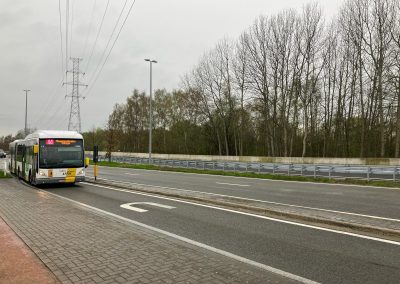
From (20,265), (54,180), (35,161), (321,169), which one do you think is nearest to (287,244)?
(20,265)

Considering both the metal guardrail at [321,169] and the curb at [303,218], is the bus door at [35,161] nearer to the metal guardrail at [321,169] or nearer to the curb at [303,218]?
the curb at [303,218]

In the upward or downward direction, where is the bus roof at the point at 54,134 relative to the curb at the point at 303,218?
upward

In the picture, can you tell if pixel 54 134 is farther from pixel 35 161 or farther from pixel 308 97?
pixel 308 97

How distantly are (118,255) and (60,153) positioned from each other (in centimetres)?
1358

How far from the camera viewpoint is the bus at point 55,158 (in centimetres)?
1762

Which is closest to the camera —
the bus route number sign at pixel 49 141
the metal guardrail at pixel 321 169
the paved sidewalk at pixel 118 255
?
the paved sidewalk at pixel 118 255

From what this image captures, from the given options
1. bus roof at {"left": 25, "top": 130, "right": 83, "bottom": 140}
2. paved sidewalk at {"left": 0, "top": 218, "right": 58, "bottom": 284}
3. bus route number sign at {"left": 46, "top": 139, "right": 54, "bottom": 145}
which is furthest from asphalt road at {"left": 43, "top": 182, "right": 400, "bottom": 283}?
bus roof at {"left": 25, "top": 130, "right": 83, "bottom": 140}

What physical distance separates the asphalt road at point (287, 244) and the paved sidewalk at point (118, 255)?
1.92 feet

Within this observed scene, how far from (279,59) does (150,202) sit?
35.2 m

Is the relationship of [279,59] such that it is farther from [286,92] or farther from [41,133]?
[41,133]

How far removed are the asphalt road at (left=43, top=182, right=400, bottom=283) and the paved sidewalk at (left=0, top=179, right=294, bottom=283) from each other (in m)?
0.59

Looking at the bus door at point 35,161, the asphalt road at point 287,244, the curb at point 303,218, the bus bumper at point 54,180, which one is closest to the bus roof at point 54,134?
the bus door at point 35,161

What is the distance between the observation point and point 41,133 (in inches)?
727

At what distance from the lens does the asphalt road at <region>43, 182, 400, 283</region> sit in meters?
5.23
